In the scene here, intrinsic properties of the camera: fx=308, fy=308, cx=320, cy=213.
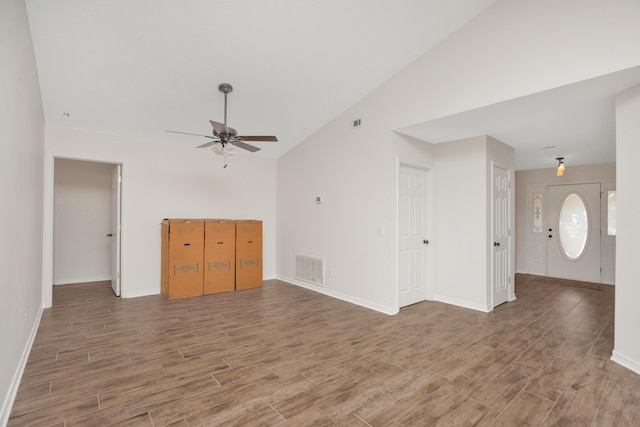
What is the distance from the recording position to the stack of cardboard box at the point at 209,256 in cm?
→ 501

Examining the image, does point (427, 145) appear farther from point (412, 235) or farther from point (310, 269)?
point (310, 269)

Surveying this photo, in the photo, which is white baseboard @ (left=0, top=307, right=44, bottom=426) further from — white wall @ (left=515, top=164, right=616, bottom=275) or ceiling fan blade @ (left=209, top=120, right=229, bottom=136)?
white wall @ (left=515, top=164, right=616, bottom=275)

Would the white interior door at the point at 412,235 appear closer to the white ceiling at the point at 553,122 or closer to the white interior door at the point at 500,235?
the white ceiling at the point at 553,122

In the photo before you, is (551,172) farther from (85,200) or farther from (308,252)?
(85,200)

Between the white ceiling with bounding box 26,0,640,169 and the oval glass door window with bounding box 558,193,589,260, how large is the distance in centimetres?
219

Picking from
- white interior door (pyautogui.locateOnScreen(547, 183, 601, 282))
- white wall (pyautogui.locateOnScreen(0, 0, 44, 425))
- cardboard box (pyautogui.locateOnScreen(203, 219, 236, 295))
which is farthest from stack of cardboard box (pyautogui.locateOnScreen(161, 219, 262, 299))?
white interior door (pyautogui.locateOnScreen(547, 183, 601, 282))

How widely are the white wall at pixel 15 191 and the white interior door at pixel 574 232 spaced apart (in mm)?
8706

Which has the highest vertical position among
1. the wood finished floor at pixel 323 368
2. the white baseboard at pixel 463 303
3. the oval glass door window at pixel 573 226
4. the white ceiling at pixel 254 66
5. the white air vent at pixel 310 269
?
the white ceiling at pixel 254 66

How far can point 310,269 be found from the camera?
18.8ft

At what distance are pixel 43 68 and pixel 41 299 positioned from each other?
3.05 m

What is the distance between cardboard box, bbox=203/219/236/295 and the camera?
534 cm

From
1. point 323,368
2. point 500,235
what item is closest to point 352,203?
point 500,235

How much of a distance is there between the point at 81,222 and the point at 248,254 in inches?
140

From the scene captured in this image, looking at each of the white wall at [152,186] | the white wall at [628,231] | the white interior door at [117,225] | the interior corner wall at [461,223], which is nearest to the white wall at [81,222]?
the white interior door at [117,225]
